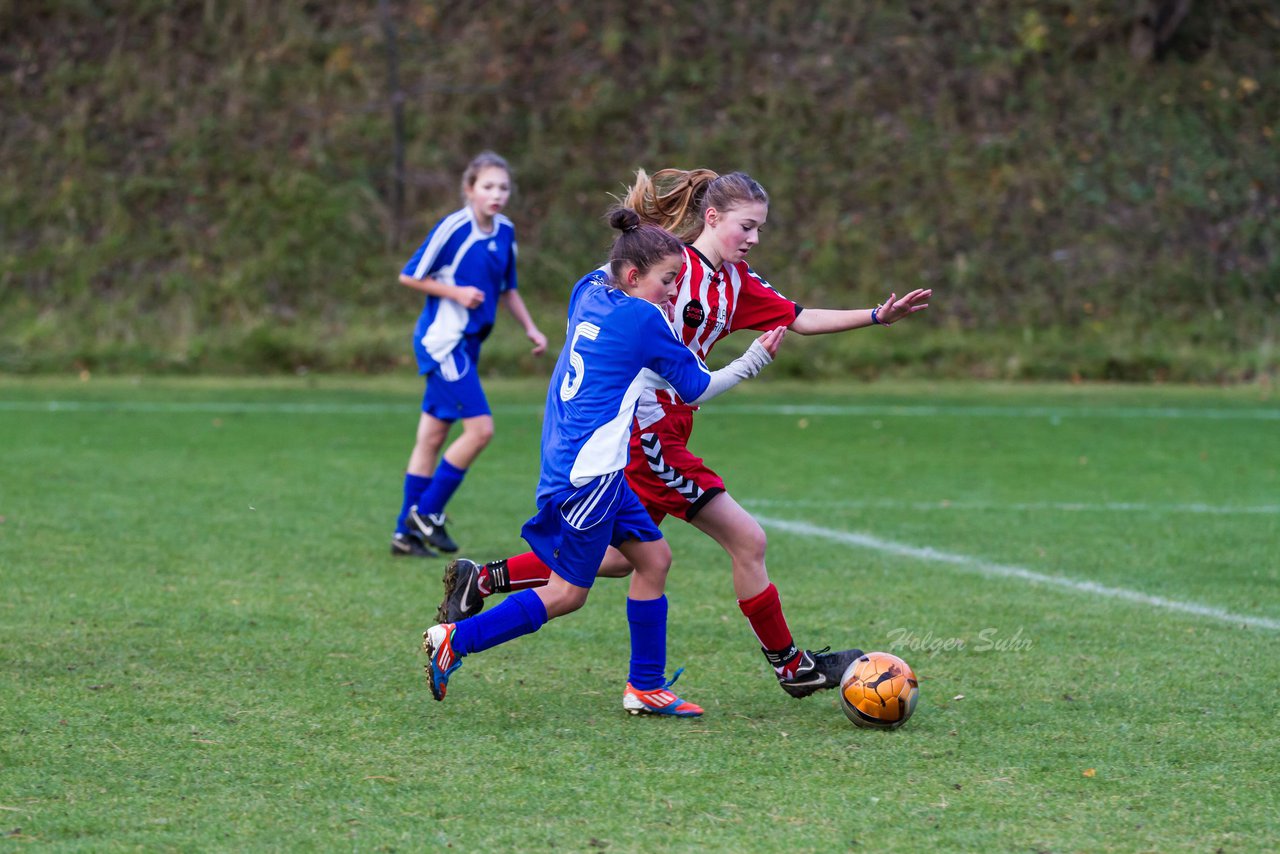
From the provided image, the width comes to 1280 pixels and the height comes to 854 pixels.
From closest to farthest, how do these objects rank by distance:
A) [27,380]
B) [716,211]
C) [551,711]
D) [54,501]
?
[551,711]
[716,211]
[54,501]
[27,380]

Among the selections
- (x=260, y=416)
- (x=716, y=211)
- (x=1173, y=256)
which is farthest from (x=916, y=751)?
(x=1173, y=256)

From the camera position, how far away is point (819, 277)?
19.0 m

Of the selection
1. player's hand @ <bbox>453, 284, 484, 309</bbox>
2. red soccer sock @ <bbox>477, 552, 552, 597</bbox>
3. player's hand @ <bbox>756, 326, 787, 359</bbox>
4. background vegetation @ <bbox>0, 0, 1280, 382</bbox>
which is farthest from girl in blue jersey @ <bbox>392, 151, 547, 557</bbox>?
background vegetation @ <bbox>0, 0, 1280, 382</bbox>

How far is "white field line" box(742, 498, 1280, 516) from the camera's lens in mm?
8672

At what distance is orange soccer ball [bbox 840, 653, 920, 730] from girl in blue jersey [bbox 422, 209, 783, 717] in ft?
1.49

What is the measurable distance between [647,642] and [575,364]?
0.88 meters

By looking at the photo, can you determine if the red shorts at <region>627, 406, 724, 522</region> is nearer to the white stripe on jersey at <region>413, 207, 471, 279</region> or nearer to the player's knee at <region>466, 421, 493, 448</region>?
the player's knee at <region>466, 421, 493, 448</region>

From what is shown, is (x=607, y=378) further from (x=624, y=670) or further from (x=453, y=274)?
(x=453, y=274)

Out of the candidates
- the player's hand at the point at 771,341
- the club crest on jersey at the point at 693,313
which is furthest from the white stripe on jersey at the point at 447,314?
the player's hand at the point at 771,341

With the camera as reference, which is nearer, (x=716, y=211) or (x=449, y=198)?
(x=716, y=211)

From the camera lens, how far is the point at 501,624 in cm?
452

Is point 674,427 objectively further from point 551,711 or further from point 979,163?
point 979,163

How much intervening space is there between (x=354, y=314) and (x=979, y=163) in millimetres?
A: 8045

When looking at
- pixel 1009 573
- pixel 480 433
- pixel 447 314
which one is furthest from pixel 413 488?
pixel 1009 573
